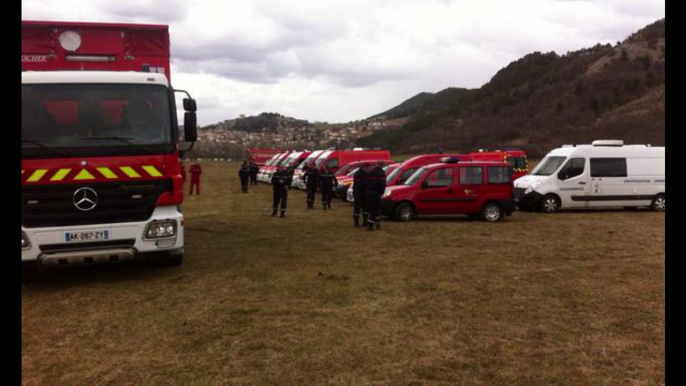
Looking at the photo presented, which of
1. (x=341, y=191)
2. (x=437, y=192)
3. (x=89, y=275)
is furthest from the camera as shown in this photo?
(x=341, y=191)

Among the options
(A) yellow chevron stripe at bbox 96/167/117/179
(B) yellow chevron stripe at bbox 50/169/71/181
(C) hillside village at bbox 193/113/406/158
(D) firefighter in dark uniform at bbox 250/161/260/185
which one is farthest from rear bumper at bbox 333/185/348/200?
(C) hillside village at bbox 193/113/406/158

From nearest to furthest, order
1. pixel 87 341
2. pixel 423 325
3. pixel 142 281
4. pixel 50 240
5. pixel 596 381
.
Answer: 1. pixel 596 381
2. pixel 87 341
3. pixel 423 325
4. pixel 50 240
5. pixel 142 281

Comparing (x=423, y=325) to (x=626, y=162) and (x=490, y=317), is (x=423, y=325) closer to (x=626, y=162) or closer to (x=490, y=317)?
(x=490, y=317)

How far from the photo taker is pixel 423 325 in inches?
223

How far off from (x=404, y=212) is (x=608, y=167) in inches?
298

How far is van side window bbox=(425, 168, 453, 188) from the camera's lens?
1509 centimetres

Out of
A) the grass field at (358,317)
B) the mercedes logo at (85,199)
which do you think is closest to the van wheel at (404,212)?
the grass field at (358,317)

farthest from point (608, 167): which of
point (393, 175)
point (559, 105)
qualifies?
point (559, 105)

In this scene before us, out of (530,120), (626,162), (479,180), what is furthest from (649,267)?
(530,120)

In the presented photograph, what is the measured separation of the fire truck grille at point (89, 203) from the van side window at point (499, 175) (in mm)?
10149

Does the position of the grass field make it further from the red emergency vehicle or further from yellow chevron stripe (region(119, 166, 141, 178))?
the red emergency vehicle

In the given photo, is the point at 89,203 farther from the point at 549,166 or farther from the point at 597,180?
the point at 597,180

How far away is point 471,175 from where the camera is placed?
15086mm
